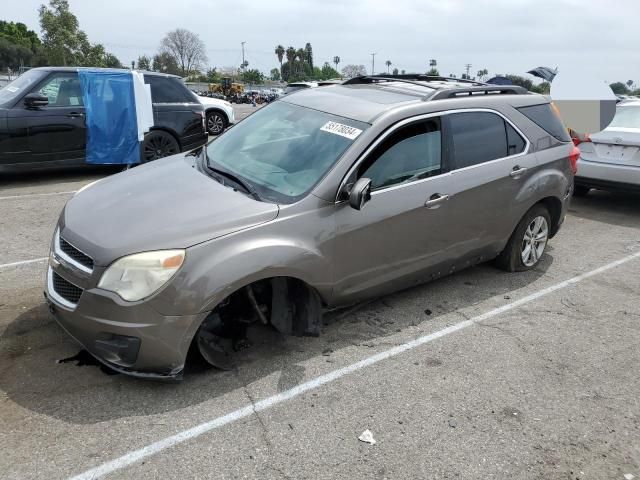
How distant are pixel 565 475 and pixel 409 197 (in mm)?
2041

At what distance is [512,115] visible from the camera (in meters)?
4.84

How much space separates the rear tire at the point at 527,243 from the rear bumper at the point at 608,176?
9.29ft

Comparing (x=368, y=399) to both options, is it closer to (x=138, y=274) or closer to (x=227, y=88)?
(x=138, y=274)

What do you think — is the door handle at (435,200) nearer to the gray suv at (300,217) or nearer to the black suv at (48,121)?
the gray suv at (300,217)

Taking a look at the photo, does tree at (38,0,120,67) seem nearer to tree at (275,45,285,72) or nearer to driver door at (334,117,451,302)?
driver door at (334,117,451,302)

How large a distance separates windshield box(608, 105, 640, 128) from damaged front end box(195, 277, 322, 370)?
6.45 metres

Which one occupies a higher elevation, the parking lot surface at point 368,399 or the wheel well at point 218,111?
the wheel well at point 218,111

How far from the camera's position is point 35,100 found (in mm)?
8172

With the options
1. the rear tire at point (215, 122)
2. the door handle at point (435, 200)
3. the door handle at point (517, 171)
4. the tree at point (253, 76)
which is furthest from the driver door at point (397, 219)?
the tree at point (253, 76)

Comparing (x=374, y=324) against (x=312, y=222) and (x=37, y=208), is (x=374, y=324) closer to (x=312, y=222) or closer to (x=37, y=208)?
(x=312, y=222)

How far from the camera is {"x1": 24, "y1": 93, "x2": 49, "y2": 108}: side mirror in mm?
8148

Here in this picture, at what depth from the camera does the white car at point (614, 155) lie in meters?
7.34

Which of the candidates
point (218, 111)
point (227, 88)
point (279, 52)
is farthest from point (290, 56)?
point (218, 111)

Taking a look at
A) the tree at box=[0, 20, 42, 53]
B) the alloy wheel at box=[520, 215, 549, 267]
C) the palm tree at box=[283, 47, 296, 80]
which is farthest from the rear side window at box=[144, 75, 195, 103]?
the palm tree at box=[283, 47, 296, 80]
